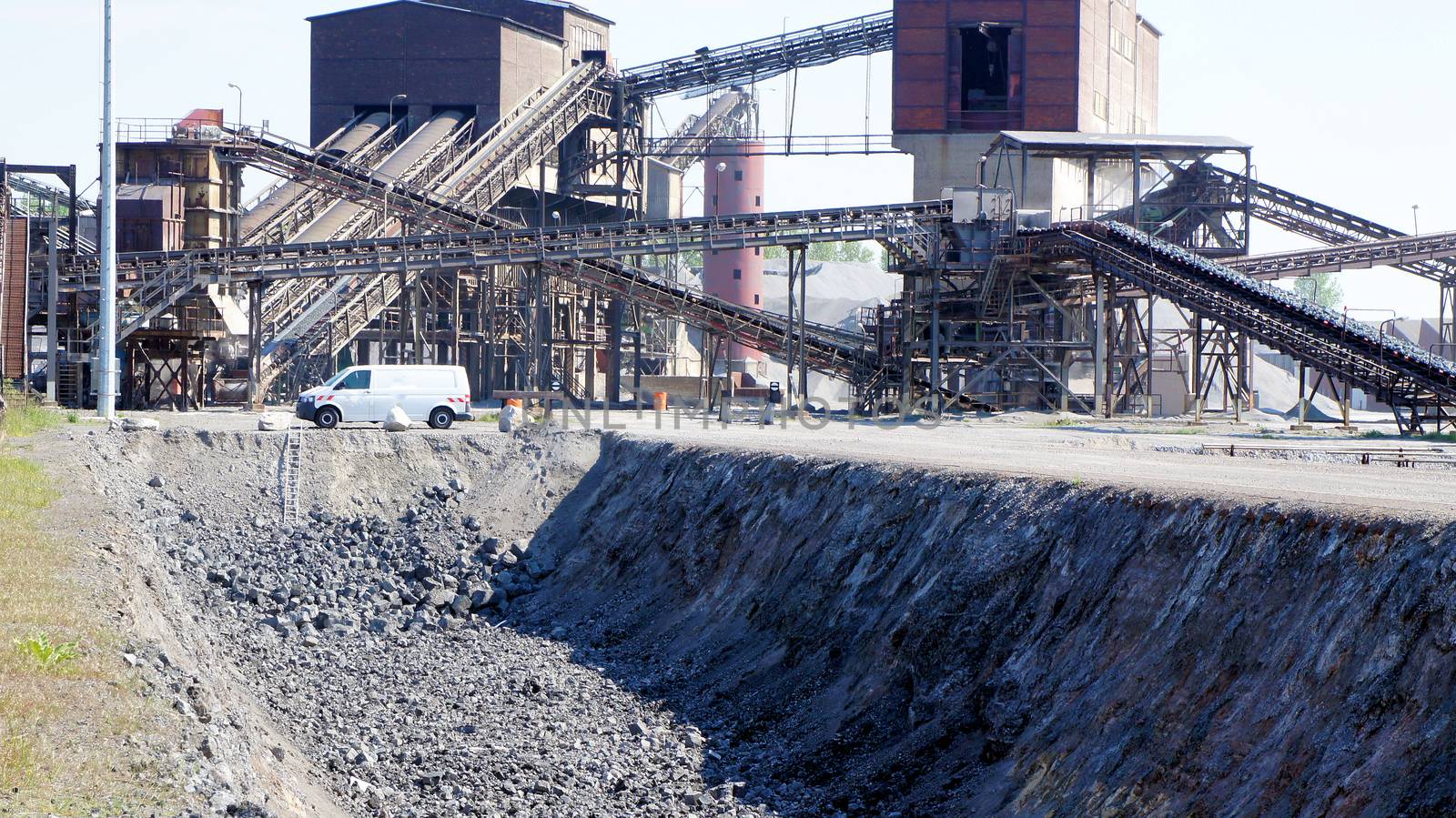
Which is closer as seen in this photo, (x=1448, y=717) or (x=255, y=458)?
(x=1448, y=717)

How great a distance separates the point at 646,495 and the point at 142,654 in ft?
51.9

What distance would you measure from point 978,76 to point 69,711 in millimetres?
59111

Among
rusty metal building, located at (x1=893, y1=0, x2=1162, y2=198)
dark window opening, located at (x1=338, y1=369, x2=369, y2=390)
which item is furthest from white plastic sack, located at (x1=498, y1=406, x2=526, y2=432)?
rusty metal building, located at (x1=893, y1=0, x2=1162, y2=198)

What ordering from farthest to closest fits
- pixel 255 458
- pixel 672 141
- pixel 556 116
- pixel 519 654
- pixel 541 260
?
1. pixel 672 141
2. pixel 556 116
3. pixel 541 260
4. pixel 255 458
5. pixel 519 654

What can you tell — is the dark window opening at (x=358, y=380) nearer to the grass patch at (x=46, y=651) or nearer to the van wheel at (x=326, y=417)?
the van wheel at (x=326, y=417)

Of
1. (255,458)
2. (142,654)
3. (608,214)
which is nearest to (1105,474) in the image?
(142,654)

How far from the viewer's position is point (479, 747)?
16.5m

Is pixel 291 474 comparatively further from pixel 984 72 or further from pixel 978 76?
pixel 984 72

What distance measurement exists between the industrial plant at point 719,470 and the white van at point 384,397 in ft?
0.32

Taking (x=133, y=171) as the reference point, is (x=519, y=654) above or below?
below

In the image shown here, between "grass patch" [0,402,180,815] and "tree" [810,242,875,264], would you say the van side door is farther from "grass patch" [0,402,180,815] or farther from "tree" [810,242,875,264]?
"tree" [810,242,875,264]

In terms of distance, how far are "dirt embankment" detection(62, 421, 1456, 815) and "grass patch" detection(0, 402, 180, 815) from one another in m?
1.11

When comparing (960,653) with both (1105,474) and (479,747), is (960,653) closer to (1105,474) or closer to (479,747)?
(1105,474)

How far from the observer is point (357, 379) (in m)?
36.8
